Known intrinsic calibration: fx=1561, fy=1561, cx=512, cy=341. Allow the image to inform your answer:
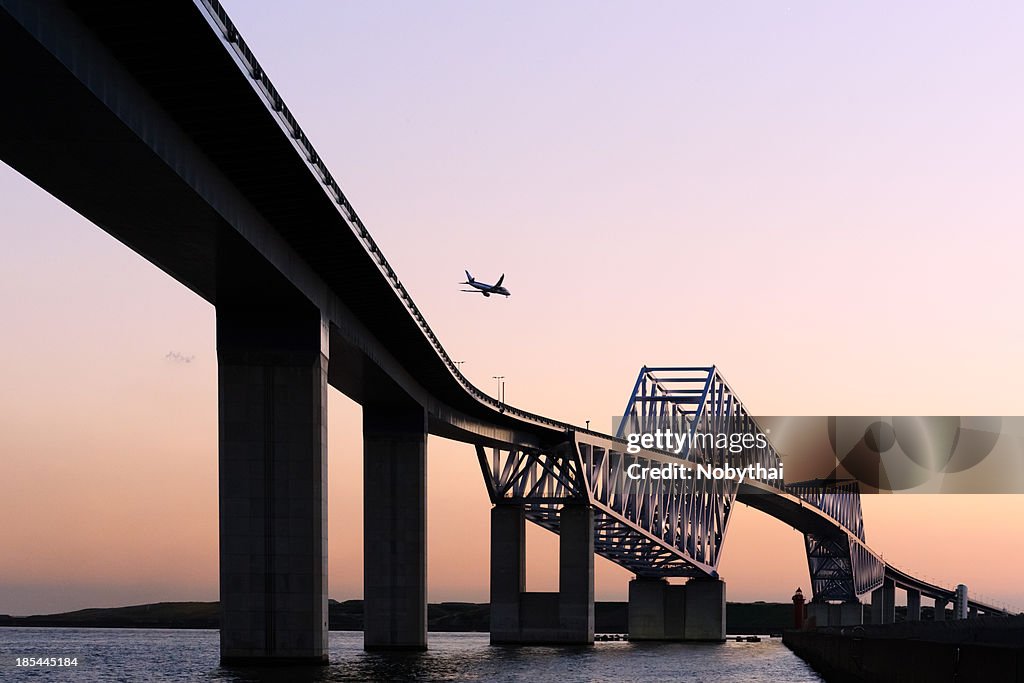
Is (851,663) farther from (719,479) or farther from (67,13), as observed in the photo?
(719,479)

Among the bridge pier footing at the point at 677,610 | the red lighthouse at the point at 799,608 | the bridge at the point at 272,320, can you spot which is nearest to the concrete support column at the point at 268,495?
the bridge at the point at 272,320

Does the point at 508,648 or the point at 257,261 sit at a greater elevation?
the point at 257,261

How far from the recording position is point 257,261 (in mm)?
51781

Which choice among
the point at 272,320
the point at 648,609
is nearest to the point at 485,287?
the point at 272,320

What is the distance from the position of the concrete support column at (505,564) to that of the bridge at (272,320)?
0.11 meters

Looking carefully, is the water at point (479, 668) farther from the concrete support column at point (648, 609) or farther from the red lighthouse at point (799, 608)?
the red lighthouse at point (799, 608)

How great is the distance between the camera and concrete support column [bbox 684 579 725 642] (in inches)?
5477

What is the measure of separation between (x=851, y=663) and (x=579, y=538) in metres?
58.4

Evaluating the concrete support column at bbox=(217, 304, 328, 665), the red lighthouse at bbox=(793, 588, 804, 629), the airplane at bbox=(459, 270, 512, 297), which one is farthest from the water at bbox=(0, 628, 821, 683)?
the red lighthouse at bbox=(793, 588, 804, 629)

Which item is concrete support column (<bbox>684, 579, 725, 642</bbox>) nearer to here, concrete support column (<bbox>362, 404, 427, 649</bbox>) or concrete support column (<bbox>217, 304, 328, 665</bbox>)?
concrete support column (<bbox>362, 404, 427, 649</bbox>)

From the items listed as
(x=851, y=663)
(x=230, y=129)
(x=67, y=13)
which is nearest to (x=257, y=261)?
(x=230, y=129)

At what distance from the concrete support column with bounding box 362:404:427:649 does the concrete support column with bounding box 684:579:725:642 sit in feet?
181

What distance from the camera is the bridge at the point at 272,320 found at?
34.4 meters

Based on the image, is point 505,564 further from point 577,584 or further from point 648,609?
point 648,609
